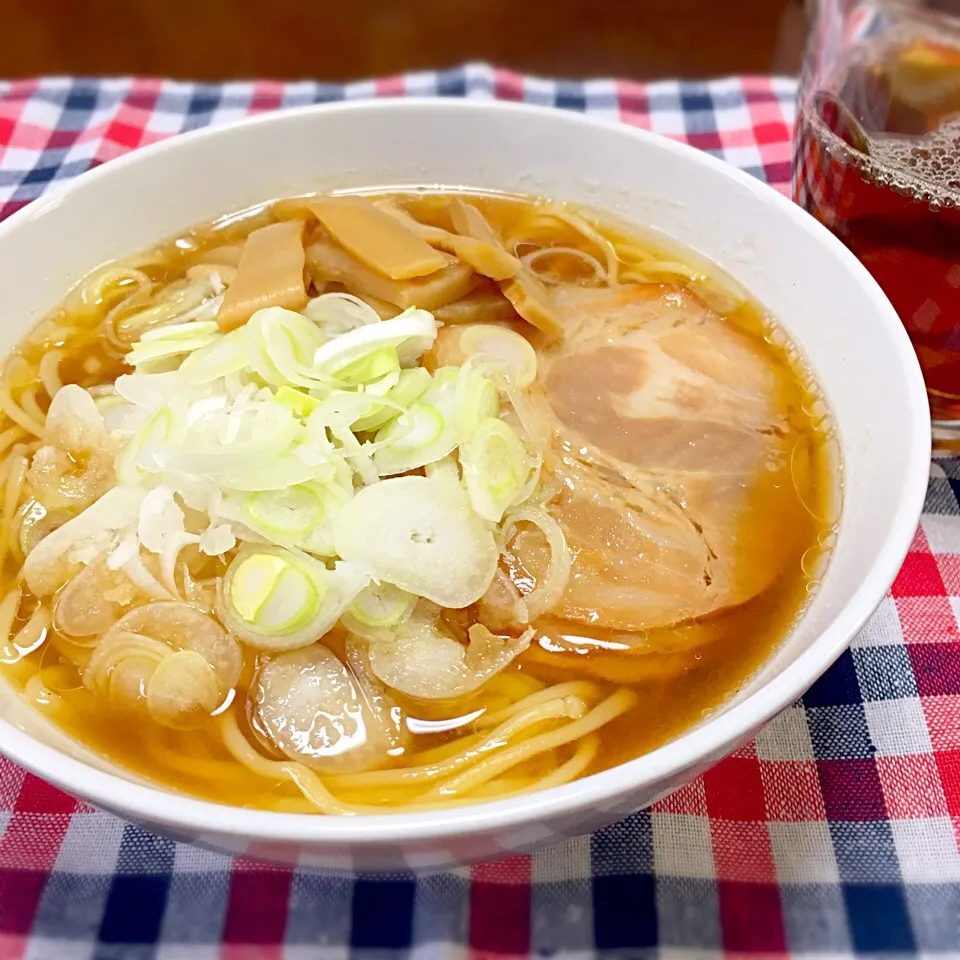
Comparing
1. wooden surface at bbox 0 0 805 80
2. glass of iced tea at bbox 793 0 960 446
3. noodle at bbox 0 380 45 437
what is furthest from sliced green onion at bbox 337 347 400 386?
wooden surface at bbox 0 0 805 80

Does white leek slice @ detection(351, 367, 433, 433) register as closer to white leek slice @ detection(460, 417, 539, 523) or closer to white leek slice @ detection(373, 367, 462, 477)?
white leek slice @ detection(373, 367, 462, 477)

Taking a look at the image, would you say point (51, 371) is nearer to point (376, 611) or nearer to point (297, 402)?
point (297, 402)

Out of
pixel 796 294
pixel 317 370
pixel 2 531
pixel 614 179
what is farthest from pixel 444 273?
pixel 2 531

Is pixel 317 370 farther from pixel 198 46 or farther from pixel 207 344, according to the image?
pixel 198 46

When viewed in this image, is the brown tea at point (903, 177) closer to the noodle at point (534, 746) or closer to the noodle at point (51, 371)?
the noodle at point (534, 746)

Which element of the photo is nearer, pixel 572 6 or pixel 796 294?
pixel 796 294

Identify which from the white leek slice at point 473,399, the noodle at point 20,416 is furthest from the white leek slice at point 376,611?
the noodle at point 20,416
